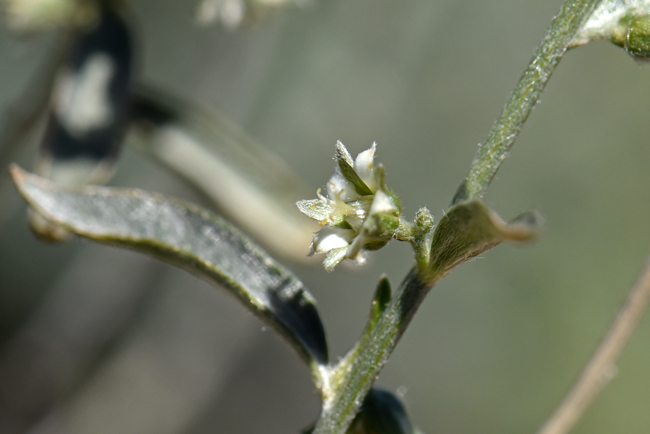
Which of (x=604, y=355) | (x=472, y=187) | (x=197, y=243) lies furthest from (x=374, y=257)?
(x=472, y=187)

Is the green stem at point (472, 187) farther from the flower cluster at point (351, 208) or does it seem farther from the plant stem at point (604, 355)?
the plant stem at point (604, 355)

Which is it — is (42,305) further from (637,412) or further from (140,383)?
(637,412)

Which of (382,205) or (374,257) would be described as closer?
(382,205)

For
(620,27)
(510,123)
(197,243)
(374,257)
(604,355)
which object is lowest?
(374,257)

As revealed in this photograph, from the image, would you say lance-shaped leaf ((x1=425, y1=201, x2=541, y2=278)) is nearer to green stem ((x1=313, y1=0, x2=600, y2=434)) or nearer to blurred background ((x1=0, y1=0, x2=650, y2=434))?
green stem ((x1=313, y1=0, x2=600, y2=434))

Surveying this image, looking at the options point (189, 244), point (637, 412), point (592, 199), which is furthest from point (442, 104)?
point (189, 244)

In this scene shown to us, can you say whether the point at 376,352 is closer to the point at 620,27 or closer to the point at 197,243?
the point at 197,243

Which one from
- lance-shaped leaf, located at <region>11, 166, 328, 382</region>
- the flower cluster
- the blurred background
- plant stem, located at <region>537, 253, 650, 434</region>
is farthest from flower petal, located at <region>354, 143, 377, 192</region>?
the blurred background
